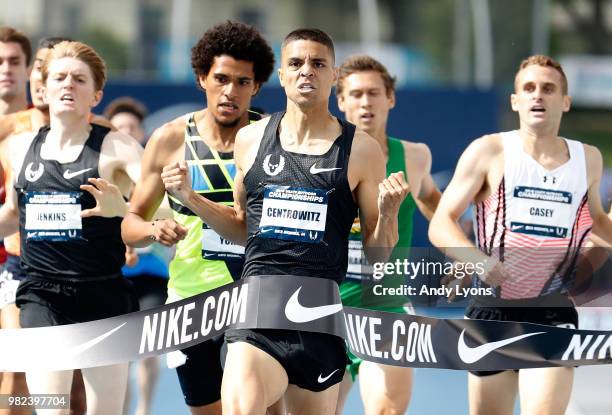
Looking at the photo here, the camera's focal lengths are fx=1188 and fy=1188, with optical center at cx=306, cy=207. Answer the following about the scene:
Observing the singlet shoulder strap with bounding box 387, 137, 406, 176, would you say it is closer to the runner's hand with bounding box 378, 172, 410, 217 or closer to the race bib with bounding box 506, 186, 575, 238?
the race bib with bounding box 506, 186, 575, 238

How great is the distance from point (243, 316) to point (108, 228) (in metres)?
1.15

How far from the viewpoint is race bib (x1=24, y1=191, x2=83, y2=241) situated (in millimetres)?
5656

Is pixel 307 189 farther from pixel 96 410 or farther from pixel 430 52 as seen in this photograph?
pixel 430 52

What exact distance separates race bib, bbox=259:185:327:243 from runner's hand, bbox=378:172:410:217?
0.85 feet

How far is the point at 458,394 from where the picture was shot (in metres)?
9.66

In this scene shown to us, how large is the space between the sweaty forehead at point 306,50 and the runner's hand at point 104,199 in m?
1.09

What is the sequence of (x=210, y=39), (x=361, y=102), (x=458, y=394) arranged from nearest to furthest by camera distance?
(x=210, y=39), (x=361, y=102), (x=458, y=394)

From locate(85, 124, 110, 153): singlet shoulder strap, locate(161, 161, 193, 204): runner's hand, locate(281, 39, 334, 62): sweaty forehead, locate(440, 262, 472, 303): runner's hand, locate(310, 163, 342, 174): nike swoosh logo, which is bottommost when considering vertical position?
locate(440, 262, 472, 303): runner's hand

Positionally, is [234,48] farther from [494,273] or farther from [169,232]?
[494,273]

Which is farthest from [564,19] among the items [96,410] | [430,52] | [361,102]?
[96,410]

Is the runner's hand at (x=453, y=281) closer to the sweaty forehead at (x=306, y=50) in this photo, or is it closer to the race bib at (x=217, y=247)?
the race bib at (x=217, y=247)

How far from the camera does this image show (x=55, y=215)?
5.67 metres

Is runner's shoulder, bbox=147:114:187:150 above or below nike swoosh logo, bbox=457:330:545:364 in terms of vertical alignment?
above

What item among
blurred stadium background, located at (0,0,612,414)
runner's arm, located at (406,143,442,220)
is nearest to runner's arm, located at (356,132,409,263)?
runner's arm, located at (406,143,442,220)
